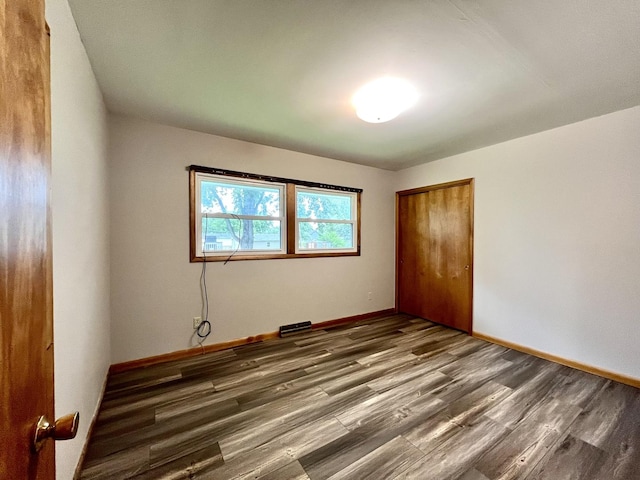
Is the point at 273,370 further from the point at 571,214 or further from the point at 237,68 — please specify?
the point at 571,214

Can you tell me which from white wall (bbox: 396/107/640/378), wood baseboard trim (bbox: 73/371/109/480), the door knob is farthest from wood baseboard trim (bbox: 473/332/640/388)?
wood baseboard trim (bbox: 73/371/109/480)

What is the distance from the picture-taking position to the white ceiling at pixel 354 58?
1.29 meters

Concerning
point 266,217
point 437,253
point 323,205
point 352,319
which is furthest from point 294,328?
point 437,253

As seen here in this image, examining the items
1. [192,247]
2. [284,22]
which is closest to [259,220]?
[192,247]

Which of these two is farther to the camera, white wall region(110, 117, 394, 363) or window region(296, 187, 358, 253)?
window region(296, 187, 358, 253)

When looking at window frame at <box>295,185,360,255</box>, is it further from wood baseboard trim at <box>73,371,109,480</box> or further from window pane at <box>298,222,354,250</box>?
wood baseboard trim at <box>73,371,109,480</box>

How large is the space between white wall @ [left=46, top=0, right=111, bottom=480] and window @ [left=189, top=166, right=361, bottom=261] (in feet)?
3.00

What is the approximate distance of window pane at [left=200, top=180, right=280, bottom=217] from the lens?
2.81 meters

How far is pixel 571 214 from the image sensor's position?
250 cm

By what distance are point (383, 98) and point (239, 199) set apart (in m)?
1.88

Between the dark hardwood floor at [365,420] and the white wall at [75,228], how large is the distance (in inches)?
14.7

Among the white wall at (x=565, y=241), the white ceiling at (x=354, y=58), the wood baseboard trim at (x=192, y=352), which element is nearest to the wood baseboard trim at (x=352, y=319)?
the wood baseboard trim at (x=192, y=352)

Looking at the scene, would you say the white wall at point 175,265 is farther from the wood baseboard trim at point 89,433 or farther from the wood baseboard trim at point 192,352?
the wood baseboard trim at point 89,433

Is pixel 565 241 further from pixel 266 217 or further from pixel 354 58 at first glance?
pixel 266 217
